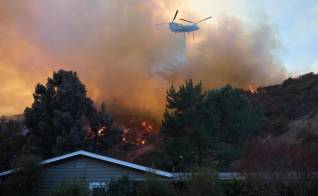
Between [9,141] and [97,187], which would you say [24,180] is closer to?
[97,187]

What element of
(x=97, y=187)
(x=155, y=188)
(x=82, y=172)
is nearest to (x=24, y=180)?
(x=82, y=172)

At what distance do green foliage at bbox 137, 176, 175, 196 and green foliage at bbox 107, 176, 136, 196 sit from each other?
1.77 metres

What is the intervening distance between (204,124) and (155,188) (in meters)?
18.5

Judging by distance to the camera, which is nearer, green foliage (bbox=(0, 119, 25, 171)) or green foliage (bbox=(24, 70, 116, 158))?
green foliage (bbox=(24, 70, 116, 158))

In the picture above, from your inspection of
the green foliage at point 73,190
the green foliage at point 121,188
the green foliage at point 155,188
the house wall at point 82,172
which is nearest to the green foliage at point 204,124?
the house wall at point 82,172

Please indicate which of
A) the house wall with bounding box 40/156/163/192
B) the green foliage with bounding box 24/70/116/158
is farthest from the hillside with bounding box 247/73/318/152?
the house wall with bounding box 40/156/163/192

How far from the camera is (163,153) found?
4059 centimetres

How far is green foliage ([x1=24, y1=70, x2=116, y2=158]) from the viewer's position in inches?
1619

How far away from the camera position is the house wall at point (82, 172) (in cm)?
2773

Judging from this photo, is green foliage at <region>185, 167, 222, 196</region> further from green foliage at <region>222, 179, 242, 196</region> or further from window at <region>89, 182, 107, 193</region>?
window at <region>89, 182, 107, 193</region>

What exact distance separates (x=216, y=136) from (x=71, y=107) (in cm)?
1367

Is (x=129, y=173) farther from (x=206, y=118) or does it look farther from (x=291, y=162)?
(x=206, y=118)

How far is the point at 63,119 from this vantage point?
4184 cm

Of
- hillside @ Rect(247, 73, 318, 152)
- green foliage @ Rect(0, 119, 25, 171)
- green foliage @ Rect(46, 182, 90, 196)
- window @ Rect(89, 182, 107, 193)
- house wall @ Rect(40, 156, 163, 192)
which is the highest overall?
hillside @ Rect(247, 73, 318, 152)
